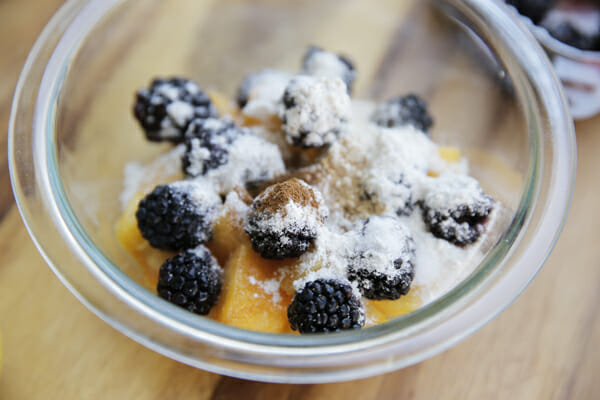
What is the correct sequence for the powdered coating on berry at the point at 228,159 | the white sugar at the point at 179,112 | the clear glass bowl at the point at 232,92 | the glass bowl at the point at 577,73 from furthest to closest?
1. the glass bowl at the point at 577,73
2. the white sugar at the point at 179,112
3. the powdered coating on berry at the point at 228,159
4. the clear glass bowl at the point at 232,92

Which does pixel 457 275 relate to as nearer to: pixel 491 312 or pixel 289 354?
pixel 491 312

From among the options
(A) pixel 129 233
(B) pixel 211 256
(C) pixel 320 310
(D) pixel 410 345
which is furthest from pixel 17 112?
(D) pixel 410 345

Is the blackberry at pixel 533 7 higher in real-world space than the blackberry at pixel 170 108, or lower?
higher

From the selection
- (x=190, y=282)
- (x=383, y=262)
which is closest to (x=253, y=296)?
(x=190, y=282)

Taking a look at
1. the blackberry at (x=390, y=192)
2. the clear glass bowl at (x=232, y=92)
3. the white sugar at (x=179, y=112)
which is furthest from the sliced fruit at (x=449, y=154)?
the white sugar at (x=179, y=112)

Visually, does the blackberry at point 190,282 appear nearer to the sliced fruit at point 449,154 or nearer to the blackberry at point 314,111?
the blackberry at point 314,111

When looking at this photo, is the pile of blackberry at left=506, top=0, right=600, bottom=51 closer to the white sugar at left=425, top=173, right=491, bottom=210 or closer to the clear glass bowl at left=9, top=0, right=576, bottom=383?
the clear glass bowl at left=9, top=0, right=576, bottom=383

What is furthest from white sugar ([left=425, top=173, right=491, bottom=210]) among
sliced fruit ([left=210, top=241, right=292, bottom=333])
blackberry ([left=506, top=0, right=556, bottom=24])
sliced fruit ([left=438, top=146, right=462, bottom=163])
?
blackberry ([left=506, top=0, right=556, bottom=24])
